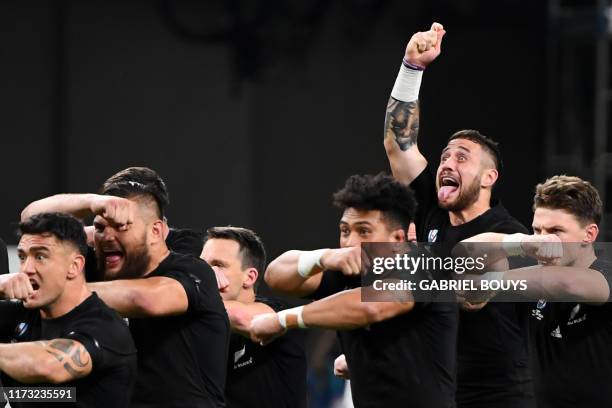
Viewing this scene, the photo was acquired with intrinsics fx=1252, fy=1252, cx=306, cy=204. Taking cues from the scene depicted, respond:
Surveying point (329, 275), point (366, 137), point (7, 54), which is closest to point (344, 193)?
point (329, 275)

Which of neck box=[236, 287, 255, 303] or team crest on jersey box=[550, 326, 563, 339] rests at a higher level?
neck box=[236, 287, 255, 303]

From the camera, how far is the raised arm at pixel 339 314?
5.33m

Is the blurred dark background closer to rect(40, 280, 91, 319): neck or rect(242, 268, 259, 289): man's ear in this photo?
rect(242, 268, 259, 289): man's ear

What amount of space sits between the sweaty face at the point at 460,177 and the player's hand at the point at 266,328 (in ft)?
5.10

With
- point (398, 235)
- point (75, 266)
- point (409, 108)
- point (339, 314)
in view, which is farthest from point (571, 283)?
point (75, 266)

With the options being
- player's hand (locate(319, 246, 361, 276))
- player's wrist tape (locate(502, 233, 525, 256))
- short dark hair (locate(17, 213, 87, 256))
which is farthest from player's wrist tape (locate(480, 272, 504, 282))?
short dark hair (locate(17, 213, 87, 256))

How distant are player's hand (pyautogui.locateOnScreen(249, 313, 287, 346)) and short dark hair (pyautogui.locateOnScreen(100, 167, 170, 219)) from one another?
2.17ft

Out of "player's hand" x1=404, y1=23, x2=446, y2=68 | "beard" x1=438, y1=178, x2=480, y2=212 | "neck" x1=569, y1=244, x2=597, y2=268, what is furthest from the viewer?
"player's hand" x1=404, y1=23, x2=446, y2=68

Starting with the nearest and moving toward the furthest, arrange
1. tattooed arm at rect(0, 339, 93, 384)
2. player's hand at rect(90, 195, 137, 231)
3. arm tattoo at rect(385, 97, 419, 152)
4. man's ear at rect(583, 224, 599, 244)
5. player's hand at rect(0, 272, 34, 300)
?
tattooed arm at rect(0, 339, 93, 384) < player's hand at rect(0, 272, 34, 300) < player's hand at rect(90, 195, 137, 231) < man's ear at rect(583, 224, 599, 244) < arm tattoo at rect(385, 97, 419, 152)

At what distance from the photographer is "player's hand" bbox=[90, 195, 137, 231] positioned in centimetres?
543

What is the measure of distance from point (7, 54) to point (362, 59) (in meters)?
3.24

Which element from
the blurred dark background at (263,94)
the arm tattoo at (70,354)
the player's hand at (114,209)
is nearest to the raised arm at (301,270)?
the player's hand at (114,209)

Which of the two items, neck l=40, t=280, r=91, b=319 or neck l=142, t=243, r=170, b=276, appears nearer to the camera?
neck l=40, t=280, r=91, b=319

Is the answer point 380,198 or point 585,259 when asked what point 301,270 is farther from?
point 585,259
